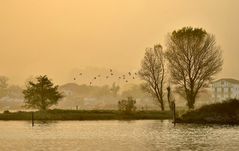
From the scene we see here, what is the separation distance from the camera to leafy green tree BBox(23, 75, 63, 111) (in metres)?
127

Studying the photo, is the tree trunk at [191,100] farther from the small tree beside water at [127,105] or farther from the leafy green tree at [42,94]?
the leafy green tree at [42,94]

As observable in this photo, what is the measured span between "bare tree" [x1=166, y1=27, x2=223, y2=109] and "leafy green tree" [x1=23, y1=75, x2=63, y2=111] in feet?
85.2

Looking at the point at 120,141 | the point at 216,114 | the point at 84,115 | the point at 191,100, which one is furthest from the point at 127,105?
the point at 120,141

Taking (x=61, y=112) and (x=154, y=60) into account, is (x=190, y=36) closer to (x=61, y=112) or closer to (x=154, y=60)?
(x=154, y=60)

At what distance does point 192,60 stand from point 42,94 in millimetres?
31394

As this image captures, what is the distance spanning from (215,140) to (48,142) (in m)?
15.6

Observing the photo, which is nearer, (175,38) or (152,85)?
(175,38)

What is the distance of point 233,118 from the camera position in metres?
99.1

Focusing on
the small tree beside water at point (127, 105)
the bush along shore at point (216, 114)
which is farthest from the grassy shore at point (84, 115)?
the bush along shore at point (216, 114)

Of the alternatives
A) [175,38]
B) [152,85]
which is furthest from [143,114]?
[175,38]

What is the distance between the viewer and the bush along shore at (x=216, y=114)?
98.9 m

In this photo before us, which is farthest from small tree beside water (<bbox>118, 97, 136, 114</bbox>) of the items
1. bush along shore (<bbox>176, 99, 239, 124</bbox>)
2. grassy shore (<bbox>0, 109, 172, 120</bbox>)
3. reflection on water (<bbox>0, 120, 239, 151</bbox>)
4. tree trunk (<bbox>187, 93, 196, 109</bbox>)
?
reflection on water (<bbox>0, 120, 239, 151</bbox>)

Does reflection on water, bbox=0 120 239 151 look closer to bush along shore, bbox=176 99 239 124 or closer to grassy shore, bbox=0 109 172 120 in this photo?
bush along shore, bbox=176 99 239 124

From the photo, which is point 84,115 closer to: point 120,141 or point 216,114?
point 216,114
